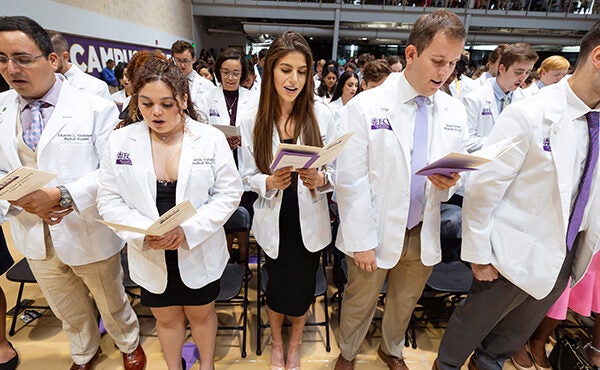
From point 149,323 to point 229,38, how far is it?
20083mm

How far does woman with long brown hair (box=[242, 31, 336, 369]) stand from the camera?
170 cm

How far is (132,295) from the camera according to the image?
2.77 m

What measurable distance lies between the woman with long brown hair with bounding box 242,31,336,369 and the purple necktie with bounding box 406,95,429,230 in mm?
445

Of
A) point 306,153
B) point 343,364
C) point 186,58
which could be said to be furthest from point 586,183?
point 186,58

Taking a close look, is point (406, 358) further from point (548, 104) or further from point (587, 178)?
point (548, 104)

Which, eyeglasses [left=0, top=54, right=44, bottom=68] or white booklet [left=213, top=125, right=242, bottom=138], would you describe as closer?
eyeglasses [left=0, top=54, right=44, bottom=68]

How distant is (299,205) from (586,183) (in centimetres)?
137

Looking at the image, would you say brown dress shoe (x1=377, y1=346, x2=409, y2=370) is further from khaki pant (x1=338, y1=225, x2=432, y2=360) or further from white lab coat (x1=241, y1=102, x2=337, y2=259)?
white lab coat (x1=241, y1=102, x2=337, y2=259)

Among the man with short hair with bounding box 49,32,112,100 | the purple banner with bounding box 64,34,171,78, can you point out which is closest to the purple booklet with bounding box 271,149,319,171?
the man with short hair with bounding box 49,32,112,100

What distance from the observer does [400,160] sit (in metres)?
1.63

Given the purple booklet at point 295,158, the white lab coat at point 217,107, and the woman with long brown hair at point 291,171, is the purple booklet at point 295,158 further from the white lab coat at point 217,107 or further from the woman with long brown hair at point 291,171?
the white lab coat at point 217,107

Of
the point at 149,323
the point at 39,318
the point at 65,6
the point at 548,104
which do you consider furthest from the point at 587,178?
the point at 65,6

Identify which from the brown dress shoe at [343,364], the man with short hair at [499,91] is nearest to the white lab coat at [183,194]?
the brown dress shoe at [343,364]

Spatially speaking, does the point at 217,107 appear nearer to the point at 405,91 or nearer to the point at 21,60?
the point at 21,60
